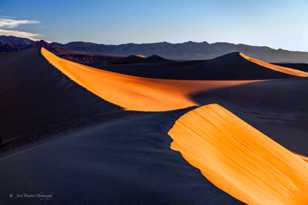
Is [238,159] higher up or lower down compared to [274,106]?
higher up

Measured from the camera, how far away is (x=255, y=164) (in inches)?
244

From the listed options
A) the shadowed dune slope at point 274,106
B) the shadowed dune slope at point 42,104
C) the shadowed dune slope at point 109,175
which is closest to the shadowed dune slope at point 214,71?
the shadowed dune slope at point 274,106

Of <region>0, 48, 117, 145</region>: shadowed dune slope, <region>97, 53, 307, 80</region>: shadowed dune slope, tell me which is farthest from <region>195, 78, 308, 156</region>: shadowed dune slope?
<region>97, 53, 307, 80</region>: shadowed dune slope

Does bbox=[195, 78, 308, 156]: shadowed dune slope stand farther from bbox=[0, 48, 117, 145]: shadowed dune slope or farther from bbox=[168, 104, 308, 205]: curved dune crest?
bbox=[0, 48, 117, 145]: shadowed dune slope

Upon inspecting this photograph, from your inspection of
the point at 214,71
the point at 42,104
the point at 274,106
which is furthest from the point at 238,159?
the point at 214,71

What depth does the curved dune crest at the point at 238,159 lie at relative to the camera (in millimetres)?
4504

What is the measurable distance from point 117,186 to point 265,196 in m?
1.98

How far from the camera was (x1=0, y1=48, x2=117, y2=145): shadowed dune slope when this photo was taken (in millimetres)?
8763

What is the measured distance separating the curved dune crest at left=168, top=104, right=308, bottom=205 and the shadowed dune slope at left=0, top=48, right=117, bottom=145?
243 cm

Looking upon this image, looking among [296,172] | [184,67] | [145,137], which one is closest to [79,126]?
[145,137]

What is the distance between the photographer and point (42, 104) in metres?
10.4

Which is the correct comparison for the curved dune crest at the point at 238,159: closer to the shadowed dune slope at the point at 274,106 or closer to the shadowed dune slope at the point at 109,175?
the shadowed dune slope at the point at 109,175

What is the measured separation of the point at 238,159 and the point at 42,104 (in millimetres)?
5896

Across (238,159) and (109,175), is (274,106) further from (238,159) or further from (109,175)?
(109,175)
